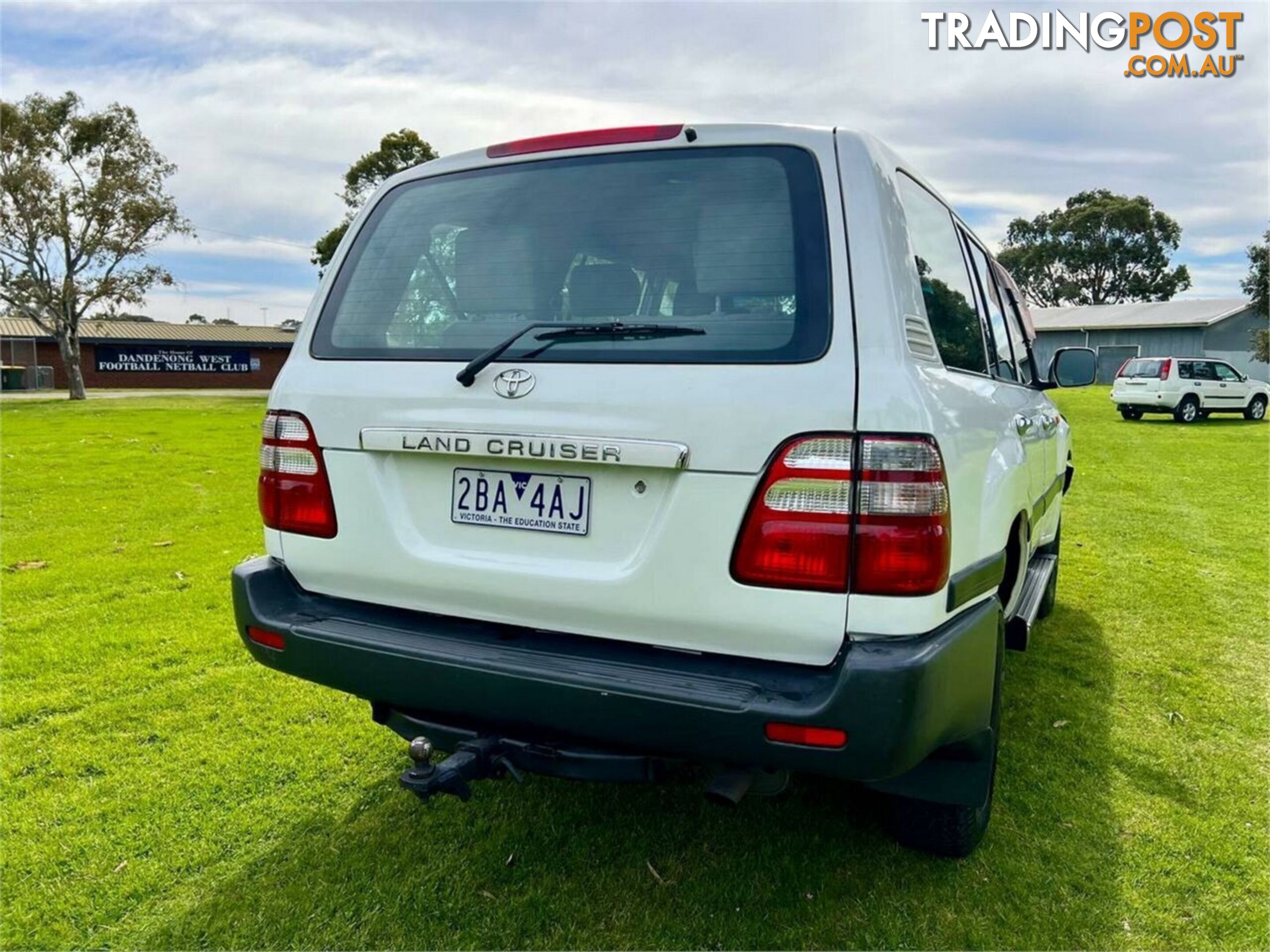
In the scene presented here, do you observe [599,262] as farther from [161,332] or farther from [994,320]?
[161,332]

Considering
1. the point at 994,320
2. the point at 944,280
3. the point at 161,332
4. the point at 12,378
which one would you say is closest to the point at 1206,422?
the point at 994,320

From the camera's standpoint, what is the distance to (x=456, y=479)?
2.26 meters

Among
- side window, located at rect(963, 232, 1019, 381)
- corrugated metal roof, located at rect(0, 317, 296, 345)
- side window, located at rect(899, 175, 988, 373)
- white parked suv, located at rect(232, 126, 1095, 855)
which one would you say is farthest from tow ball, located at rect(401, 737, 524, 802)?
corrugated metal roof, located at rect(0, 317, 296, 345)

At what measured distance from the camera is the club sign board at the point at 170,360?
1774 inches

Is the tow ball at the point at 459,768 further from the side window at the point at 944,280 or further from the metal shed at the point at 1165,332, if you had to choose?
the metal shed at the point at 1165,332

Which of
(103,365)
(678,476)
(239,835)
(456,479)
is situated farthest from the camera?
(103,365)

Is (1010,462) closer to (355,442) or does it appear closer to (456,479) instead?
(456,479)

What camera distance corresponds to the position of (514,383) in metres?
2.16

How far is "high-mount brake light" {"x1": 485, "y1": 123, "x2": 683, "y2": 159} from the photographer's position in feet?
7.47

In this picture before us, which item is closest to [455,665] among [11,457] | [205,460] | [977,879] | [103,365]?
[977,879]

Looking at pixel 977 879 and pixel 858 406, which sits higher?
pixel 858 406

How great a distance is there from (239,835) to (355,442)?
1.40 meters

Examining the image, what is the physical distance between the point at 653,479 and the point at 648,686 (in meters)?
0.47

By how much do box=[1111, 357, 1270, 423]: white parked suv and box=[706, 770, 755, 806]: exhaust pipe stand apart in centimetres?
2352
